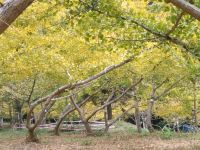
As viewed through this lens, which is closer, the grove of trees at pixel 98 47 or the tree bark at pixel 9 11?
the tree bark at pixel 9 11

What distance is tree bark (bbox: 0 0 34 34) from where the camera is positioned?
232 centimetres

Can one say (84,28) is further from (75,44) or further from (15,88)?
(15,88)

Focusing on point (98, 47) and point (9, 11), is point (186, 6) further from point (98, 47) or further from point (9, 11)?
point (98, 47)

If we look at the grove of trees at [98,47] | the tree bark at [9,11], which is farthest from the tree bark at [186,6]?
the tree bark at [9,11]

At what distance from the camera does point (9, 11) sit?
234 centimetres

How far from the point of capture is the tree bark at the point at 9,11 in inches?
91.4

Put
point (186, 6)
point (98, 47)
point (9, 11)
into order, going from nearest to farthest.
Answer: point (9, 11) < point (186, 6) < point (98, 47)

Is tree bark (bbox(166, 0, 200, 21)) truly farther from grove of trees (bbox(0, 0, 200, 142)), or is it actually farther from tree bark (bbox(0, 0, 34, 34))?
tree bark (bbox(0, 0, 34, 34))

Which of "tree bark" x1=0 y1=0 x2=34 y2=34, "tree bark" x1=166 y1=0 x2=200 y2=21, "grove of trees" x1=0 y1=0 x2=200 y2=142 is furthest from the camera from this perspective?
"grove of trees" x1=0 y1=0 x2=200 y2=142

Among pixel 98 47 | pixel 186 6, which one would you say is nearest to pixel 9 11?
pixel 186 6

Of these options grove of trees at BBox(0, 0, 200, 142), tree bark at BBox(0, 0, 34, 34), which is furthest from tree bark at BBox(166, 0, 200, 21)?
→ tree bark at BBox(0, 0, 34, 34)

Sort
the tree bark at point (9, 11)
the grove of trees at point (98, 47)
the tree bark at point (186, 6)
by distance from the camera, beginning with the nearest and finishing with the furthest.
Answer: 1. the tree bark at point (9, 11)
2. the tree bark at point (186, 6)
3. the grove of trees at point (98, 47)

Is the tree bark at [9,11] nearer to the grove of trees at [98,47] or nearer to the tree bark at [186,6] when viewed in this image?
the grove of trees at [98,47]

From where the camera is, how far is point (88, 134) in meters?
17.5
